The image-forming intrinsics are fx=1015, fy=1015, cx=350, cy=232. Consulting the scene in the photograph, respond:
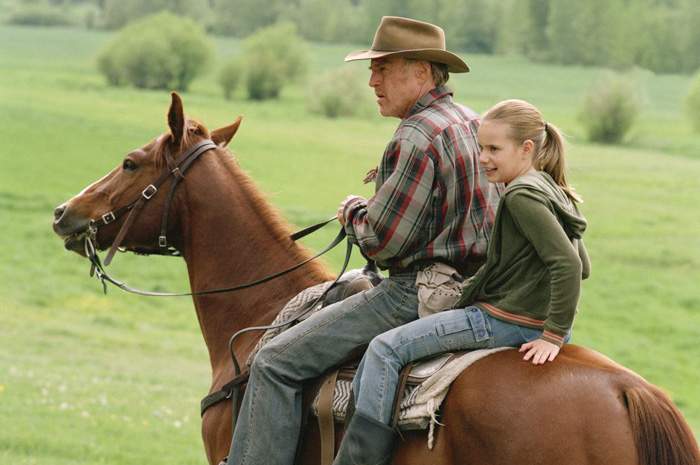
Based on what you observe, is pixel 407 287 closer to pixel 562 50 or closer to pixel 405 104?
pixel 405 104

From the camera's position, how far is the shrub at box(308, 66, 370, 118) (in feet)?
147

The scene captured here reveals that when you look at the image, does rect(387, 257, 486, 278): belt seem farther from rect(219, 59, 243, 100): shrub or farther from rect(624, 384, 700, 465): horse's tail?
rect(219, 59, 243, 100): shrub

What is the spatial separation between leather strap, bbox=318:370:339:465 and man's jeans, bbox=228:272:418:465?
119 millimetres

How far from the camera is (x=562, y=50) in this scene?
4553 cm

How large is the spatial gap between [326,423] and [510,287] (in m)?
1.14

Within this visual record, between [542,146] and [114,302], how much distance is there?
22042 mm

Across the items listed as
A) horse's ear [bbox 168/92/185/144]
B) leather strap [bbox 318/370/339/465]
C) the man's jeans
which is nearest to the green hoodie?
the man's jeans

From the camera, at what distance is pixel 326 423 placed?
191 inches

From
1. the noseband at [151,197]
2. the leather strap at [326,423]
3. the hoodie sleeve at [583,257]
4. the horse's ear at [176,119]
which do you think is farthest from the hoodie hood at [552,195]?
the noseband at [151,197]

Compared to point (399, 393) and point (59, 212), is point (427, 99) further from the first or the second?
point (59, 212)

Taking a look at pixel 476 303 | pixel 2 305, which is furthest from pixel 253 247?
pixel 2 305

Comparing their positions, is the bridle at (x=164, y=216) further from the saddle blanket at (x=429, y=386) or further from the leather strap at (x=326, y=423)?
the saddle blanket at (x=429, y=386)

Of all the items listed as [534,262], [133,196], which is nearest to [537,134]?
[534,262]

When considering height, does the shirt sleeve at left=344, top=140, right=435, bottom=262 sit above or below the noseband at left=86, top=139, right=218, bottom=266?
above
